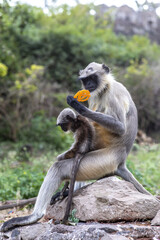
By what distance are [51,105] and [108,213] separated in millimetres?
9852

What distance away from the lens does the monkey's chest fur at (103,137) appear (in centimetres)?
424

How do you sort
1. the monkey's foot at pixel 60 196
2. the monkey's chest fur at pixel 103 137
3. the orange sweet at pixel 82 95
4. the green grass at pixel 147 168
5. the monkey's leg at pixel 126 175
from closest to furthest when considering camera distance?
the orange sweet at pixel 82 95
the monkey's chest fur at pixel 103 137
the monkey's leg at pixel 126 175
the monkey's foot at pixel 60 196
the green grass at pixel 147 168

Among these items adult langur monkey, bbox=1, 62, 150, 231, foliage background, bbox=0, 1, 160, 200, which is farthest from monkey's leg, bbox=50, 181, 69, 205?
foliage background, bbox=0, 1, 160, 200

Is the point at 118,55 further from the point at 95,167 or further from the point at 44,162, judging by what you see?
the point at 95,167

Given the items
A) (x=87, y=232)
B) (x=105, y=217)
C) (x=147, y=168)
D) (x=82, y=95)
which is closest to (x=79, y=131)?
→ (x=82, y=95)

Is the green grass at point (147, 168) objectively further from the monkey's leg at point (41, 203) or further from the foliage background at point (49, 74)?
the monkey's leg at point (41, 203)

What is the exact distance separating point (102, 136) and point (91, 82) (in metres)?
0.78

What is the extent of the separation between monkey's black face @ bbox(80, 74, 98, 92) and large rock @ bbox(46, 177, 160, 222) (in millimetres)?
1357

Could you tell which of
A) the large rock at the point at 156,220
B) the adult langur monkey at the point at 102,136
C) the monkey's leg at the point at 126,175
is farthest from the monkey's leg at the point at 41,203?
the large rock at the point at 156,220

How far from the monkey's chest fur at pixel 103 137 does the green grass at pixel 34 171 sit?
2065mm

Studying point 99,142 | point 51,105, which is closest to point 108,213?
point 99,142

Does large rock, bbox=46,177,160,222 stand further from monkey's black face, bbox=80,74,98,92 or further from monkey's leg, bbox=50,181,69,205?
monkey's black face, bbox=80,74,98,92

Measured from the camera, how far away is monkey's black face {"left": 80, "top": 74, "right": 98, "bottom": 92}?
174 inches

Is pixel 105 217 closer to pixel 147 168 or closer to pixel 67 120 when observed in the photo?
pixel 67 120
